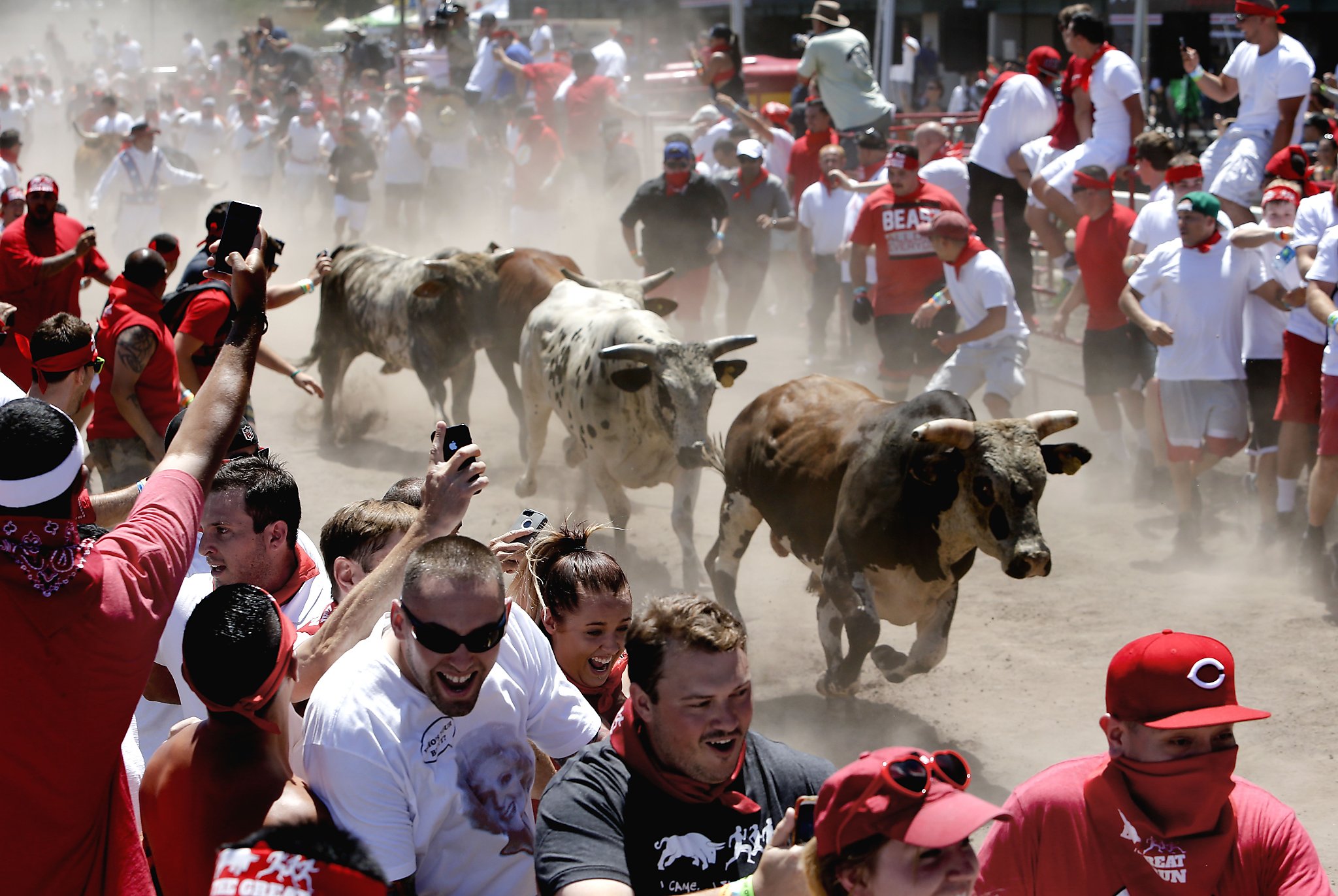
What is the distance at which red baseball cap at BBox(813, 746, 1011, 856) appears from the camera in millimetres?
2205

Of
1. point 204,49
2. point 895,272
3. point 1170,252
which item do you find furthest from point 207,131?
point 1170,252

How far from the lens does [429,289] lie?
10961 mm

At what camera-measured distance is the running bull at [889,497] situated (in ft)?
19.2

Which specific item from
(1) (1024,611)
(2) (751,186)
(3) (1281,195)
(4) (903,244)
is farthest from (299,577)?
(2) (751,186)

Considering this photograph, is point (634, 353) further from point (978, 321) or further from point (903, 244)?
point (903, 244)

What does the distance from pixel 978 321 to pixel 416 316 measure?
4796 millimetres

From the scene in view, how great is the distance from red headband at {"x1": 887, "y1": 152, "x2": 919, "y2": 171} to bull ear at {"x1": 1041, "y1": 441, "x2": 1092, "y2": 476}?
4885mm

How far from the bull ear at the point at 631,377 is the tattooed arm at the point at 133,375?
2.80 m

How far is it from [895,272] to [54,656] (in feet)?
29.6

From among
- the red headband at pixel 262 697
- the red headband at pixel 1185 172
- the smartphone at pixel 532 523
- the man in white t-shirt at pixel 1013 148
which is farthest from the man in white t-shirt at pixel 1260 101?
the red headband at pixel 262 697

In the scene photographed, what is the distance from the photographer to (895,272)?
1078 centimetres

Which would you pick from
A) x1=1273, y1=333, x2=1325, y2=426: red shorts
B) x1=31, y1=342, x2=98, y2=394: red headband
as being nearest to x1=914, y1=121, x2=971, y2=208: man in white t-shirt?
x1=1273, y1=333, x2=1325, y2=426: red shorts

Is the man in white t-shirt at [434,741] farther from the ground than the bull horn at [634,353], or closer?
farther from the ground

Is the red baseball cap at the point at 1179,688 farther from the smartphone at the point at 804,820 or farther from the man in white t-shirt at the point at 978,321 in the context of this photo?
the man in white t-shirt at the point at 978,321
